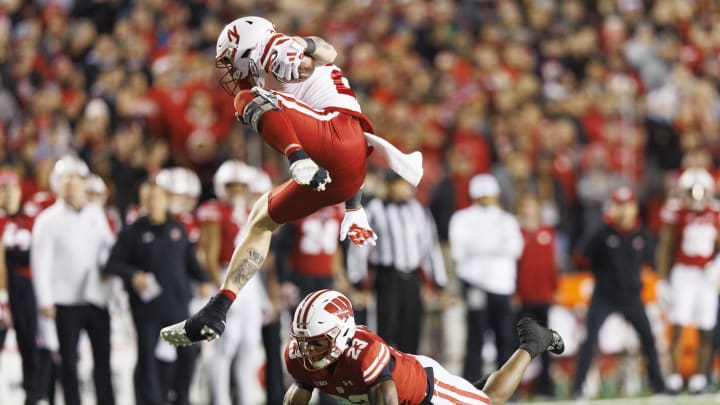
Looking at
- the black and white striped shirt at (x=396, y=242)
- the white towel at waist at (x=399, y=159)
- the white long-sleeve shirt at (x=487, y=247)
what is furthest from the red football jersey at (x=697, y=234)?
the white towel at waist at (x=399, y=159)

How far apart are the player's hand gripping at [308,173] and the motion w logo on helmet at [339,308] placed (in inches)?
49.1

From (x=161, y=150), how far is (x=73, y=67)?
7.39 feet

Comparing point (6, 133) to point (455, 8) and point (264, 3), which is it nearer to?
point (264, 3)

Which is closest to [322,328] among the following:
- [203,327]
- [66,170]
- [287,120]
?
[203,327]

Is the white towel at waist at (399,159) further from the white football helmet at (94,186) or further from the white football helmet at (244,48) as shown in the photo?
the white football helmet at (94,186)

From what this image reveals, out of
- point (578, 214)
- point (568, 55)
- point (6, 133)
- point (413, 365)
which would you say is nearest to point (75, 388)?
point (413, 365)

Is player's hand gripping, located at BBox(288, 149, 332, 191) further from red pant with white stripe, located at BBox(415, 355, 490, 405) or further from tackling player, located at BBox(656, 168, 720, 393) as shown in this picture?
tackling player, located at BBox(656, 168, 720, 393)

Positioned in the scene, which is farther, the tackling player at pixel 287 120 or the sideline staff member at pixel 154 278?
the sideline staff member at pixel 154 278

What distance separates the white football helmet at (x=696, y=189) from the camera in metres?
12.8

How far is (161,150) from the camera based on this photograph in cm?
1310

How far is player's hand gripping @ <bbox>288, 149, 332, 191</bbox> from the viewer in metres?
6.25

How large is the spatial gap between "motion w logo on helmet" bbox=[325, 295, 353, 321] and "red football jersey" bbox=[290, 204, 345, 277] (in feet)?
12.9

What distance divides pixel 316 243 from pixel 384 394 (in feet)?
13.8

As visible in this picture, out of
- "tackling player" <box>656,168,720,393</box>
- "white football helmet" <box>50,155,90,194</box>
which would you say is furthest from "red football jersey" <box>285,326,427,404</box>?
"tackling player" <box>656,168,720,393</box>
